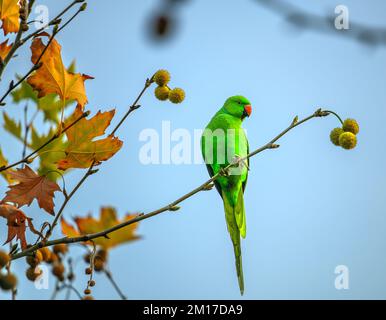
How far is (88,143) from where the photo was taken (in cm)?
162

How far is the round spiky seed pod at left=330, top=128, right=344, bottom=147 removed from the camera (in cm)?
213

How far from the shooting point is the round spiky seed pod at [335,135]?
2.13m

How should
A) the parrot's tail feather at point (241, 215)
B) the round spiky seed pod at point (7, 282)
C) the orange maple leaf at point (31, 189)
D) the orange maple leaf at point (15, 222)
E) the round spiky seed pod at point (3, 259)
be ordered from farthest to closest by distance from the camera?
the parrot's tail feather at point (241, 215) < the orange maple leaf at point (31, 189) < the orange maple leaf at point (15, 222) < the round spiky seed pod at point (3, 259) < the round spiky seed pod at point (7, 282)

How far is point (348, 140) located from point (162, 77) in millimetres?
763

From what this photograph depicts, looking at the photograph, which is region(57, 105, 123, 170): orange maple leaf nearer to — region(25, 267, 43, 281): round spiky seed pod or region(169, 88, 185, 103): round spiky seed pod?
region(25, 267, 43, 281): round spiky seed pod

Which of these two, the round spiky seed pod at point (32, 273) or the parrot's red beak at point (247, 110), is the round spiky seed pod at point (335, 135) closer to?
the round spiky seed pod at point (32, 273)

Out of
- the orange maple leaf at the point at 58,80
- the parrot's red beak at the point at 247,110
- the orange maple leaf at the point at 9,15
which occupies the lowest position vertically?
the orange maple leaf at the point at 58,80

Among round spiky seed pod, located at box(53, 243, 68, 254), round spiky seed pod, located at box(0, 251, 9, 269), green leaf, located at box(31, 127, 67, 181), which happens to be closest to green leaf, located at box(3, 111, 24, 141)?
green leaf, located at box(31, 127, 67, 181)

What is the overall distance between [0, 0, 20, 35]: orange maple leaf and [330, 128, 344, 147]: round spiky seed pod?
1.27m

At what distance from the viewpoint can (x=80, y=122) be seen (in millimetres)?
1609

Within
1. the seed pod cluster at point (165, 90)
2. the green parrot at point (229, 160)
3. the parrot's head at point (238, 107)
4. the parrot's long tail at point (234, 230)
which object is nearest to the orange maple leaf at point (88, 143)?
the seed pod cluster at point (165, 90)

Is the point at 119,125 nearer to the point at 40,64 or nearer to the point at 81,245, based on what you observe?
the point at 40,64

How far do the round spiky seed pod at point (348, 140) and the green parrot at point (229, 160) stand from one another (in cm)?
138

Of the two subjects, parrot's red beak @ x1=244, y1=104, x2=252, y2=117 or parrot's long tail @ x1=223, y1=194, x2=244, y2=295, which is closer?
parrot's long tail @ x1=223, y1=194, x2=244, y2=295
